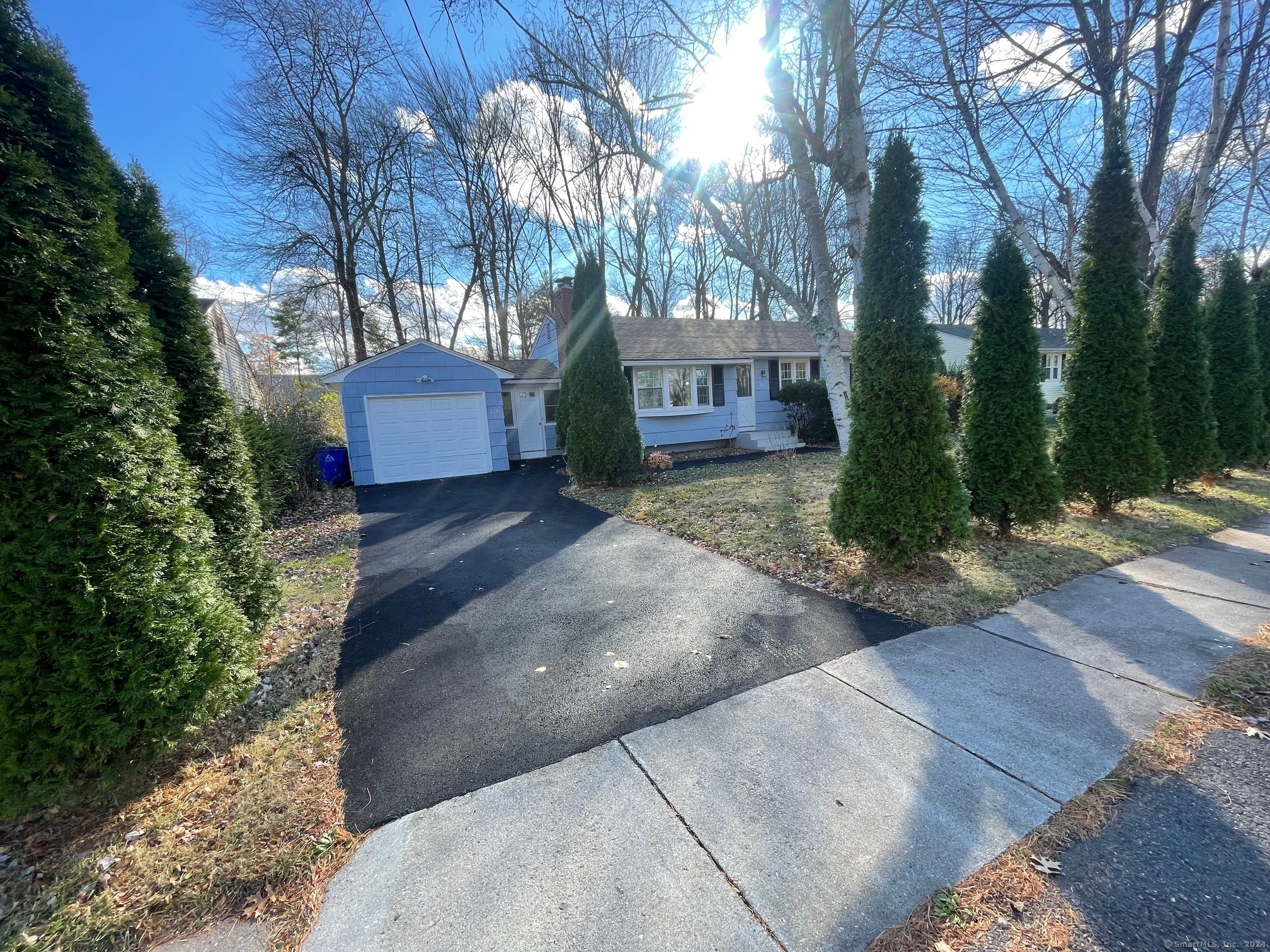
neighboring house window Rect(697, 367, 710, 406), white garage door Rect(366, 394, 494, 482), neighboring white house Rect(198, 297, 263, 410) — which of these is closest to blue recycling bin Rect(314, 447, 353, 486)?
white garage door Rect(366, 394, 494, 482)

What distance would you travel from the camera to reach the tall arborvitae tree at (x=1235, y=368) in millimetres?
7855

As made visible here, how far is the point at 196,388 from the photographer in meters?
3.12

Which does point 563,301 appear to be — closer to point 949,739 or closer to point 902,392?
point 902,392

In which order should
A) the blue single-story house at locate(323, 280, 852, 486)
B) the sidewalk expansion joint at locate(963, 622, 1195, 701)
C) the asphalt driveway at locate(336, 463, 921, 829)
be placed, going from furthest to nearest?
the blue single-story house at locate(323, 280, 852, 486) → the sidewalk expansion joint at locate(963, 622, 1195, 701) → the asphalt driveway at locate(336, 463, 921, 829)

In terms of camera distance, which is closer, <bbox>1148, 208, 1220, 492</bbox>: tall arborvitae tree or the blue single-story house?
<bbox>1148, 208, 1220, 492</bbox>: tall arborvitae tree

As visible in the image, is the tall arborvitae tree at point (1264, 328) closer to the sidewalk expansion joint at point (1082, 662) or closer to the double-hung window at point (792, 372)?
the double-hung window at point (792, 372)

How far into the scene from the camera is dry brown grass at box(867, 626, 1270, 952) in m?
1.50

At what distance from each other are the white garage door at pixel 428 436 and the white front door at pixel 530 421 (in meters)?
1.83

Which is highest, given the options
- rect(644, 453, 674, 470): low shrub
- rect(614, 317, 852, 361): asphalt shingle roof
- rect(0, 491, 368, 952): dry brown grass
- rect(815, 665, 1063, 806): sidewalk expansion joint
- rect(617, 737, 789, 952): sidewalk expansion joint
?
rect(614, 317, 852, 361): asphalt shingle roof

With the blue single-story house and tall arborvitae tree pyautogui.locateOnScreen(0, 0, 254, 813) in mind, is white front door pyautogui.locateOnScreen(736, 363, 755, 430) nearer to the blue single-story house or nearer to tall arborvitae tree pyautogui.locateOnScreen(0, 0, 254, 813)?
the blue single-story house

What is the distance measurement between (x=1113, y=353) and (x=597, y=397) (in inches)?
286

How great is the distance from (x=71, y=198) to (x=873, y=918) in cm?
416

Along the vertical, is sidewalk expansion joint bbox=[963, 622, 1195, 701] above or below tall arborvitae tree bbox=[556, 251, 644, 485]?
below

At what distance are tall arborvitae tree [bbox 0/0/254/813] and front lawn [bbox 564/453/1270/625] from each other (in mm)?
4409
